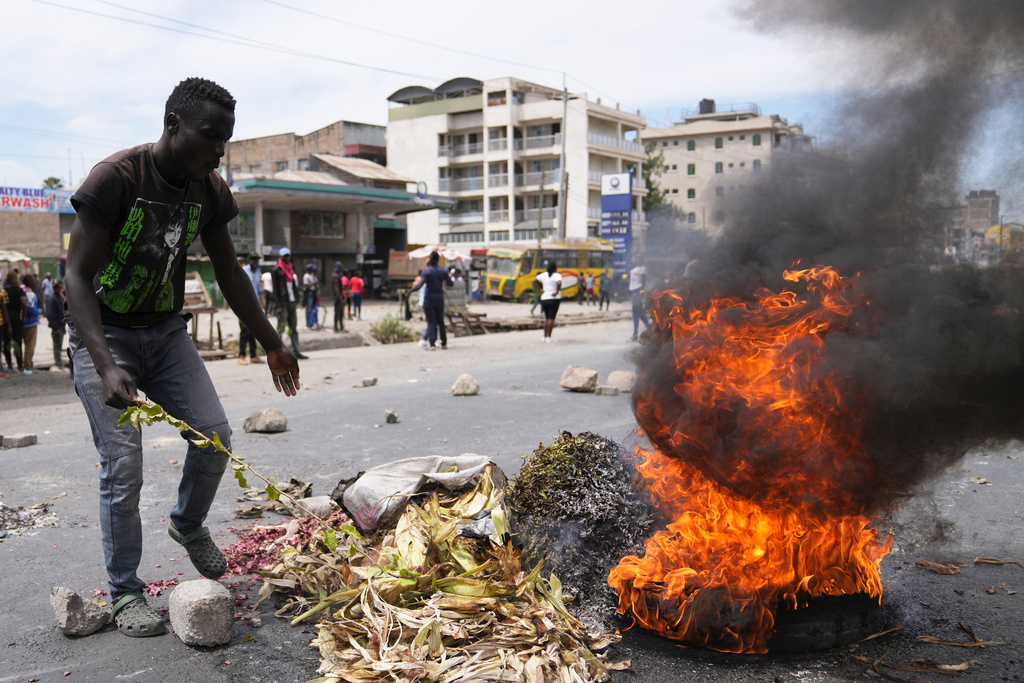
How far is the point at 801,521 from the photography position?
9.79 ft

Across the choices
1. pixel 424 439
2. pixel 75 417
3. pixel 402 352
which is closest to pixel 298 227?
pixel 402 352

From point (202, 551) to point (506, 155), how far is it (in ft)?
192

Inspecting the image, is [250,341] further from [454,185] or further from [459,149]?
[459,149]

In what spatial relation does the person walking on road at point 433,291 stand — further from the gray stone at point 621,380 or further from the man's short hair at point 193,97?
the man's short hair at point 193,97

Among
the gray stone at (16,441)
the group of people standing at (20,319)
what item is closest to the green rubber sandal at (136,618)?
the gray stone at (16,441)

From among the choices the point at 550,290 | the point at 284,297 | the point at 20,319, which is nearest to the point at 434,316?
the point at 550,290

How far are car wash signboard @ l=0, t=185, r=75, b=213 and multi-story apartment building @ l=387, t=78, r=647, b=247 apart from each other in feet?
95.9

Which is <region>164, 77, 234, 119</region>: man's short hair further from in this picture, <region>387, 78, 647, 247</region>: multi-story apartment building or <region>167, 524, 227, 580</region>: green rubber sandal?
<region>387, 78, 647, 247</region>: multi-story apartment building

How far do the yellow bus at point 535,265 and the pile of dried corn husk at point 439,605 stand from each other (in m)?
33.6

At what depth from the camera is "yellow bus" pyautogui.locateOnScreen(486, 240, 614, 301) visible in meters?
38.2

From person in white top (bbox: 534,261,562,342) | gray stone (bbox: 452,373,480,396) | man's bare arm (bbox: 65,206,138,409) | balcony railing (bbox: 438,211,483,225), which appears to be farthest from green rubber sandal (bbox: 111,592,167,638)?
balcony railing (bbox: 438,211,483,225)

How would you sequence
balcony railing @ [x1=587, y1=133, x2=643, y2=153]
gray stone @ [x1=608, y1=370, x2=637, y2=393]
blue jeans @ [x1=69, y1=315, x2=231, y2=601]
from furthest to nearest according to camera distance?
balcony railing @ [x1=587, y1=133, x2=643, y2=153]
gray stone @ [x1=608, y1=370, x2=637, y2=393]
blue jeans @ [x1=69, y1=315, x2=231, y2=601]

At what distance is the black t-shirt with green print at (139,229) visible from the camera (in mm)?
2994

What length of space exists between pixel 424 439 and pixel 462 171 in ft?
197
